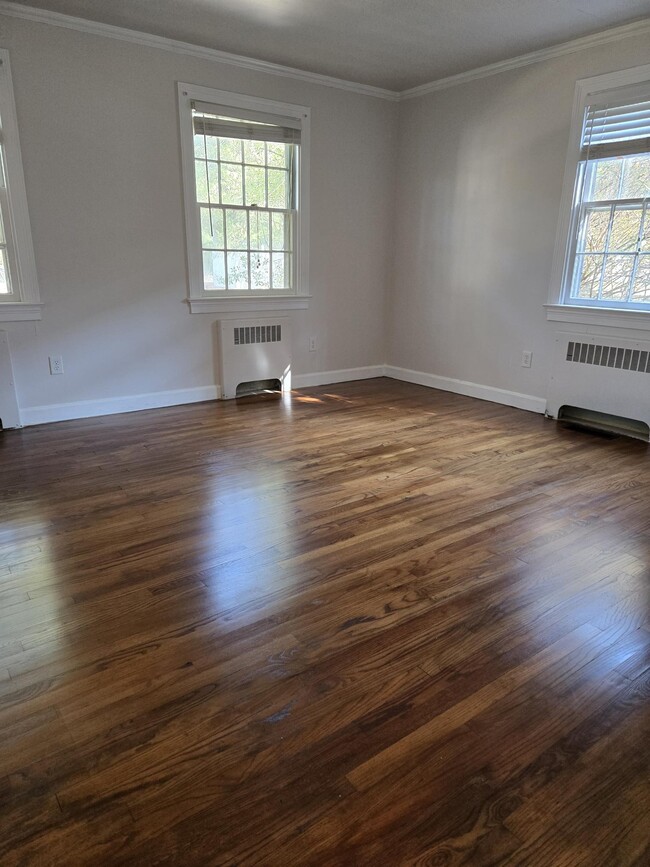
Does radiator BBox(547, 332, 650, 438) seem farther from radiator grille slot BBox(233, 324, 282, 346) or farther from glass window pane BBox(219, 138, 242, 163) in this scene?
glass window pane BBox(219, 138, 242, 163)

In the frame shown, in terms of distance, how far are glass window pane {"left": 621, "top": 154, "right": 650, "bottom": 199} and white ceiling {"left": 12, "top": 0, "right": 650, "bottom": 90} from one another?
821 mm

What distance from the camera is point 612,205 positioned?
398 centimetres

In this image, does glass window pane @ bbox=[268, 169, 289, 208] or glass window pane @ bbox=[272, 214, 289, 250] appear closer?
glass window pane @ bbox=[268, 169, 289, 208]

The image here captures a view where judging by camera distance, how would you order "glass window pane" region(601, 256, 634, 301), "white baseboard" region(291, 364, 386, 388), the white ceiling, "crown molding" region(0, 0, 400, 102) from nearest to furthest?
the white ceiling → "crown molding" region(0, 0, 400, 102) → "glass window pane" region(601, 256, 634, 301) → "white baseboard" region(291, 364, 386, 388)

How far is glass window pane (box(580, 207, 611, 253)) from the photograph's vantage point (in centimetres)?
405

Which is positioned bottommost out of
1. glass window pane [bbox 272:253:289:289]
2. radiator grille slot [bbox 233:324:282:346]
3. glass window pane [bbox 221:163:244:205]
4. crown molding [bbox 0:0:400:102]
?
radiator grille slot [bbox 233:324:282:346]

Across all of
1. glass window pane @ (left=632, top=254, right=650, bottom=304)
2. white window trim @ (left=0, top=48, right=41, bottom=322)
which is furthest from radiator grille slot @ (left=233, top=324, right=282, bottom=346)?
glass window pane @ (left=632, top=254, right=650, bottom=304)

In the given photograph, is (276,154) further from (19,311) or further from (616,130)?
(616,130)

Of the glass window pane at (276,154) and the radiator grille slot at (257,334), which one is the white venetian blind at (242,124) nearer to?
the glass window pane at (276,154)

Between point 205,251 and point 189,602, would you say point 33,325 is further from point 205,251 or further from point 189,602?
point 189,602

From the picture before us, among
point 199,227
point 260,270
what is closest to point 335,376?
point 260,270

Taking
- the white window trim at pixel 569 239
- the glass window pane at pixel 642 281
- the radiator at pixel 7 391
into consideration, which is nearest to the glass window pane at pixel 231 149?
the radiator at pixel 7 391

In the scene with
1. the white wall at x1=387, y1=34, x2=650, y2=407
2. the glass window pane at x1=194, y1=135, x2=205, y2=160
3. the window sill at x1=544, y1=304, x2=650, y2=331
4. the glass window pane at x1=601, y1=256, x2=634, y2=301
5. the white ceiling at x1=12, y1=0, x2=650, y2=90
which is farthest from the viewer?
the glass window pane at x1=194, y1=135, x2=205, y2=160

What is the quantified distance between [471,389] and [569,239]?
4.92 ft
